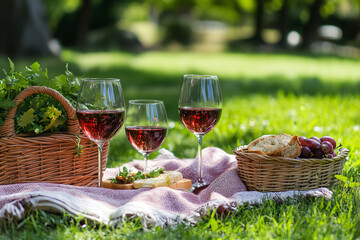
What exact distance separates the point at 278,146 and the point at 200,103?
528mm

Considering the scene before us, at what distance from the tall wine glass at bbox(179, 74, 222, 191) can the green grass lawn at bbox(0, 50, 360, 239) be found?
0.57 meters

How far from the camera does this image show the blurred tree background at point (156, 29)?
47.8 ft

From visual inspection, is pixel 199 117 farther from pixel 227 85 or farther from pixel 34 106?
pixel 227 85

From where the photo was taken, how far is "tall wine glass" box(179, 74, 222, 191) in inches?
118

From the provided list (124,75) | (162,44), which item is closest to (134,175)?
(124,75)

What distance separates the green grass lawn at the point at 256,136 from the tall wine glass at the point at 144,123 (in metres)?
0.49

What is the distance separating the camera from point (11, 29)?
563 inches

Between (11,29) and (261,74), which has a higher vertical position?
(11,29)

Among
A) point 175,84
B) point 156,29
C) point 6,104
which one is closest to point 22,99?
point 6,104

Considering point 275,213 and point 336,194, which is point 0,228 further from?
point 336,194

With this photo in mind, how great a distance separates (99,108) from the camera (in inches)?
107

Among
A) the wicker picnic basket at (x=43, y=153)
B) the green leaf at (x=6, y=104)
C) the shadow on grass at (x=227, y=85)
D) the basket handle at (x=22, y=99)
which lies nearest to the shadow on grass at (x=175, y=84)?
the shadow on grass at (x=227, y=85)

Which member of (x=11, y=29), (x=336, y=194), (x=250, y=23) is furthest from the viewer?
(x=250, y=23)

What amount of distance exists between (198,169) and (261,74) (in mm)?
10215
